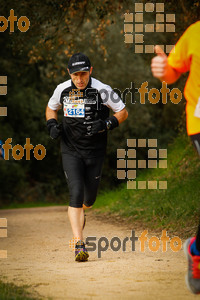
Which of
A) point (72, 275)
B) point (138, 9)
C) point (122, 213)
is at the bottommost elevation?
point (122, 213)

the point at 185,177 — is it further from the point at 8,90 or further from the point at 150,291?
the point at 8,90

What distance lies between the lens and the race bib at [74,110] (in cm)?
789

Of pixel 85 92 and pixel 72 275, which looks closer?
pixel 72 275

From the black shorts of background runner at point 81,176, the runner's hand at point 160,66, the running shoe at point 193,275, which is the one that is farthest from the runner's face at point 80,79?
the running shoe at point 193,275

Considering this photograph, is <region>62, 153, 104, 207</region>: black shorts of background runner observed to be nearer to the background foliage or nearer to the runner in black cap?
the runner in black cap

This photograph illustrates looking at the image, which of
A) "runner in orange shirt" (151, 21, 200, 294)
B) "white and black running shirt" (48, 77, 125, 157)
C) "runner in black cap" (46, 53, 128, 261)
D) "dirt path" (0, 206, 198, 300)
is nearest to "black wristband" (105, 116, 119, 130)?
"runner in black cap" (46, 53, 128, 261)

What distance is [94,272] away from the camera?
6.63 meters

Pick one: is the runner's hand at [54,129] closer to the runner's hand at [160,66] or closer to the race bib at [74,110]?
the race bib at [74,110]

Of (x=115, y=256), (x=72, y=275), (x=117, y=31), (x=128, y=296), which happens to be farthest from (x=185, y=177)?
(x=117, y=31)

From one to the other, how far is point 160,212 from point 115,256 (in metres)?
4.14

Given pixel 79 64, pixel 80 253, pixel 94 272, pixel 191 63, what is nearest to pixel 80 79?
pixel 79 64

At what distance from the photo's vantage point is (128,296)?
5.40 metres

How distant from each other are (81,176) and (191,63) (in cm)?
356

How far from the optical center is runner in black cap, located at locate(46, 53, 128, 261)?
783cm
